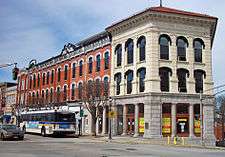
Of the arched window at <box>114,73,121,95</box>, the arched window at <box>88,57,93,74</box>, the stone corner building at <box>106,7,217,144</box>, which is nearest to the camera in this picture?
the stone corner building at <box>106,7,217,144</box>

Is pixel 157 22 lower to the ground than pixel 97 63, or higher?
higher

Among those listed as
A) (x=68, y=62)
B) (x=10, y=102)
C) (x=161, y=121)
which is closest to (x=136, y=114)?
(x=161, y=121)

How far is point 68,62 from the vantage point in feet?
192

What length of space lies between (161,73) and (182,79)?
107 inches

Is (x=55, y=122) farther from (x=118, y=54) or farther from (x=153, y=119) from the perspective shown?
(x=118, y=54)

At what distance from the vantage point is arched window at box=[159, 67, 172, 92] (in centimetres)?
4075

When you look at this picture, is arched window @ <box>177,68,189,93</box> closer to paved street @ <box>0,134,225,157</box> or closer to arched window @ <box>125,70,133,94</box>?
arched window @ <box>125,70,133,94</box>

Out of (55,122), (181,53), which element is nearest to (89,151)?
(55,122)

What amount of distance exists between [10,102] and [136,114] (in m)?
50.2

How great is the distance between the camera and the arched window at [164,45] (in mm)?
41531

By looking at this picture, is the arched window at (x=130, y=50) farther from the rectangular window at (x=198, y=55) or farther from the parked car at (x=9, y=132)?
the parked car at (x=9, y=132)

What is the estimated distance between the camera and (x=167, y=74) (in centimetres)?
4128

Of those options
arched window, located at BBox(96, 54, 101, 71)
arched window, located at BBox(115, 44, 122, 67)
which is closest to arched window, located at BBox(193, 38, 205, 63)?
arched window, located at BBox(115, 44, 122, 67)

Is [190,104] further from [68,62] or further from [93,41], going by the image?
[68,62]
